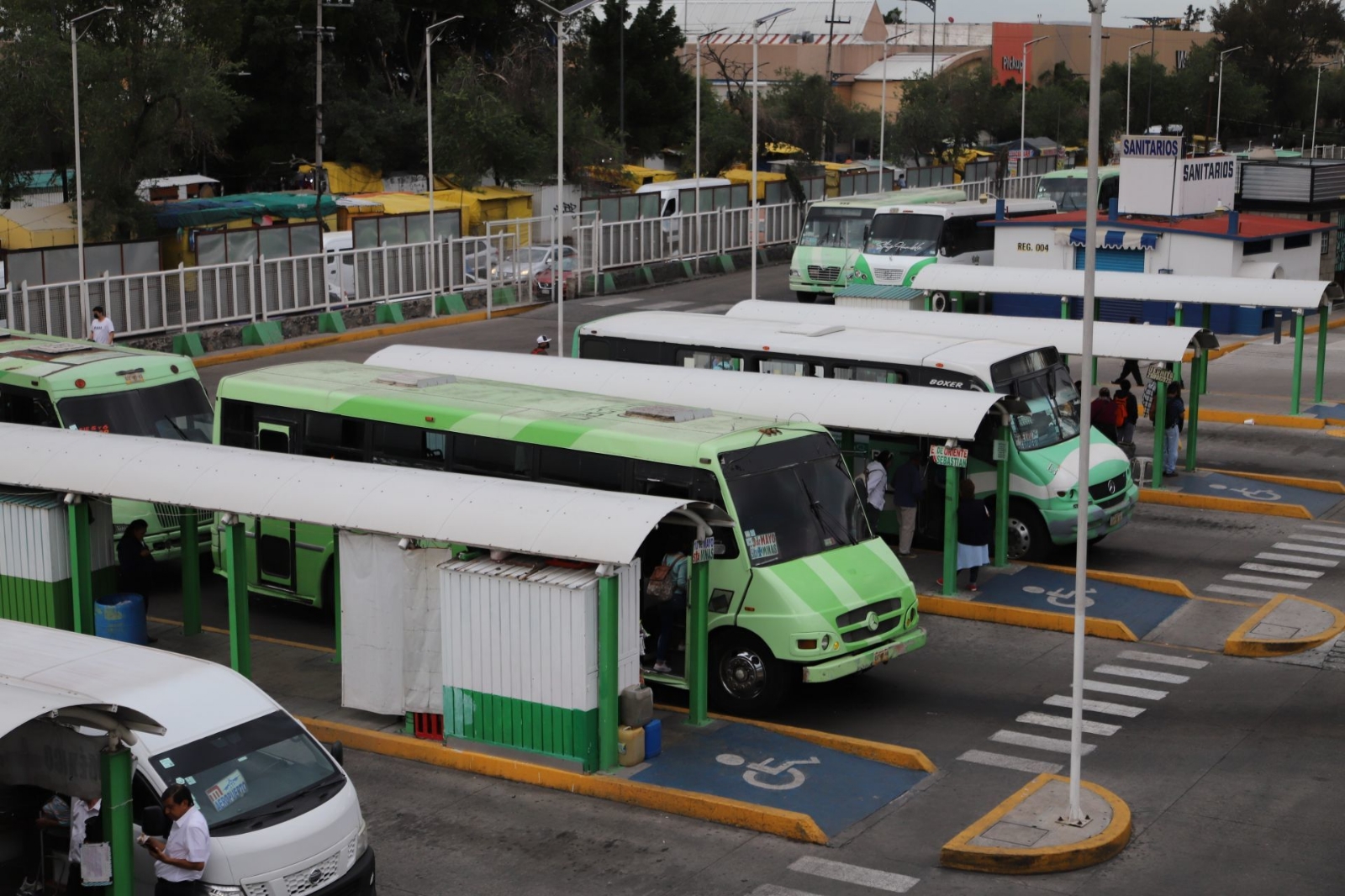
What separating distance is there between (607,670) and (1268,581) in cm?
977

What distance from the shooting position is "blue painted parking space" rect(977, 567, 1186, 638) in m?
18.1

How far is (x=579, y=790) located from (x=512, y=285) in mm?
30862

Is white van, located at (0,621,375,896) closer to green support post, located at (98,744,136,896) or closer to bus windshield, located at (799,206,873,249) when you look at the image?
green support post, located at (98,744,136,896)

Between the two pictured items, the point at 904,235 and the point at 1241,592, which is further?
the point at 904,235

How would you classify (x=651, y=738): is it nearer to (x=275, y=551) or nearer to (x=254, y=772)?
(x=254, y=772)

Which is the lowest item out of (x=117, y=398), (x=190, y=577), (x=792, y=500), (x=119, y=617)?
(x=119, y=617)

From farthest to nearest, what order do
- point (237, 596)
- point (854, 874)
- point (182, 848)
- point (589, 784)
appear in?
point (237, 596)
point (589, 784)
point (854, 874)
point (182, 848)

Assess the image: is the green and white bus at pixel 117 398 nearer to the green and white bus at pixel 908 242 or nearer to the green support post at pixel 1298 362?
the green support post at pixel 1298 362

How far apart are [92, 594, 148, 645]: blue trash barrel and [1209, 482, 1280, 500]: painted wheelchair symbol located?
49.3 ft

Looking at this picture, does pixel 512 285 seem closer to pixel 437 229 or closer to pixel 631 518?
pixel 437 229

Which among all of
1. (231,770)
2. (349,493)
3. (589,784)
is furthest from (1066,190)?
(231,770)

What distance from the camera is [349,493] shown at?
14.5 m

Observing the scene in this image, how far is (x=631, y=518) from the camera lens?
13.2 m

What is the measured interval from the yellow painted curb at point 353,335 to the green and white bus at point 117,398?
13.9 meters
